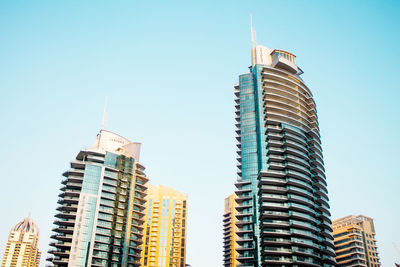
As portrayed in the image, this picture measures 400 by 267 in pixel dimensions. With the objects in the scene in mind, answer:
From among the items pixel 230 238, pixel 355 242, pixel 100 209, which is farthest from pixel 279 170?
pixel 230 238

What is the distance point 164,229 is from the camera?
18562cm

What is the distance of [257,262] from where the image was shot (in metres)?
113

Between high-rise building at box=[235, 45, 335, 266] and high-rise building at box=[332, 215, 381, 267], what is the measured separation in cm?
4559

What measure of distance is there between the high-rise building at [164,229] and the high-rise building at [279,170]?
211ft


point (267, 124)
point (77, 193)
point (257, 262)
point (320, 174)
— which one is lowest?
point (257, 262)

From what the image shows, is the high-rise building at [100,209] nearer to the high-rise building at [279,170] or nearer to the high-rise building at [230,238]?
the high-rise building at [279,170]

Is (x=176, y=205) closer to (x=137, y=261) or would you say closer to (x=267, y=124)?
(x=137, y=261)

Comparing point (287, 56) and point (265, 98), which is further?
point (287, 56)

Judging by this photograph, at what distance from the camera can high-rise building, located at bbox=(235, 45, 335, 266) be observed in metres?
114

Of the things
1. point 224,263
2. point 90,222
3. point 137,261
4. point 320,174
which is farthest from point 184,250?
point 320,174

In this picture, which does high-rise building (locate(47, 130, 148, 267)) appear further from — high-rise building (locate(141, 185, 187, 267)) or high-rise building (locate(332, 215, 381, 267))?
high-rise building (locate(332, 215, 381, 267))

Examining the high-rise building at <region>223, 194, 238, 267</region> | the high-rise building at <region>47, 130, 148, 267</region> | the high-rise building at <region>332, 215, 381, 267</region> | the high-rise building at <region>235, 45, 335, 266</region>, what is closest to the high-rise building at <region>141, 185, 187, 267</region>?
the high-rise building at <region>223, 194, 238, 267</region>

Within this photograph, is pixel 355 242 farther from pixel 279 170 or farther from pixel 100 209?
pixel 100 209

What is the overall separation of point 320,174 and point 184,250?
80.5 meters
